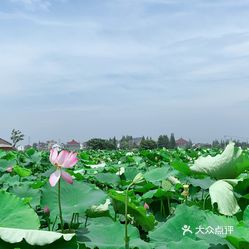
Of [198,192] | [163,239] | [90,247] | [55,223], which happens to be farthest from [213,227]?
[198,192]

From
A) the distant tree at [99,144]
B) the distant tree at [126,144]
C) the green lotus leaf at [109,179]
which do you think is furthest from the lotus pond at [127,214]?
the distant tree at [99,144]

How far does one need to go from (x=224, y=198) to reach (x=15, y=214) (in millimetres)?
544

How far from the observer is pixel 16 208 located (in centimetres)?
98

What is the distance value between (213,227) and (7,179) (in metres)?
1.48

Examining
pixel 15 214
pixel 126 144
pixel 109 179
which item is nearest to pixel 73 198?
pixel 15 214

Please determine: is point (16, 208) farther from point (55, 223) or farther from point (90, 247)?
point (55, 223)

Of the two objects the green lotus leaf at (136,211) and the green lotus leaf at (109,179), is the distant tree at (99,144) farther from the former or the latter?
the green lotus leaf at (136,211)

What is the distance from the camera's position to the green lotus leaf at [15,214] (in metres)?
Answer: 0.96

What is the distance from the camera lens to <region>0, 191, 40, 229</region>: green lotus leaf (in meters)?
0.96

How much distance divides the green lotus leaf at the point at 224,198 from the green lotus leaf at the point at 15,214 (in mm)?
485

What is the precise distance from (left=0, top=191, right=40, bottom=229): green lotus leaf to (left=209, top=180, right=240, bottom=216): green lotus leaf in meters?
0.48

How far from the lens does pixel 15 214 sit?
3.20ft

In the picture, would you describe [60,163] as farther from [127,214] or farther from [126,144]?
[126,144]

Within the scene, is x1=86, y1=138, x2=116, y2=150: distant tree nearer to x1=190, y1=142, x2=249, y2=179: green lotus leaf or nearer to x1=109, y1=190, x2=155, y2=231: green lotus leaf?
x1=190, y1=142, x2=249, y2=179: green lotus leaf
